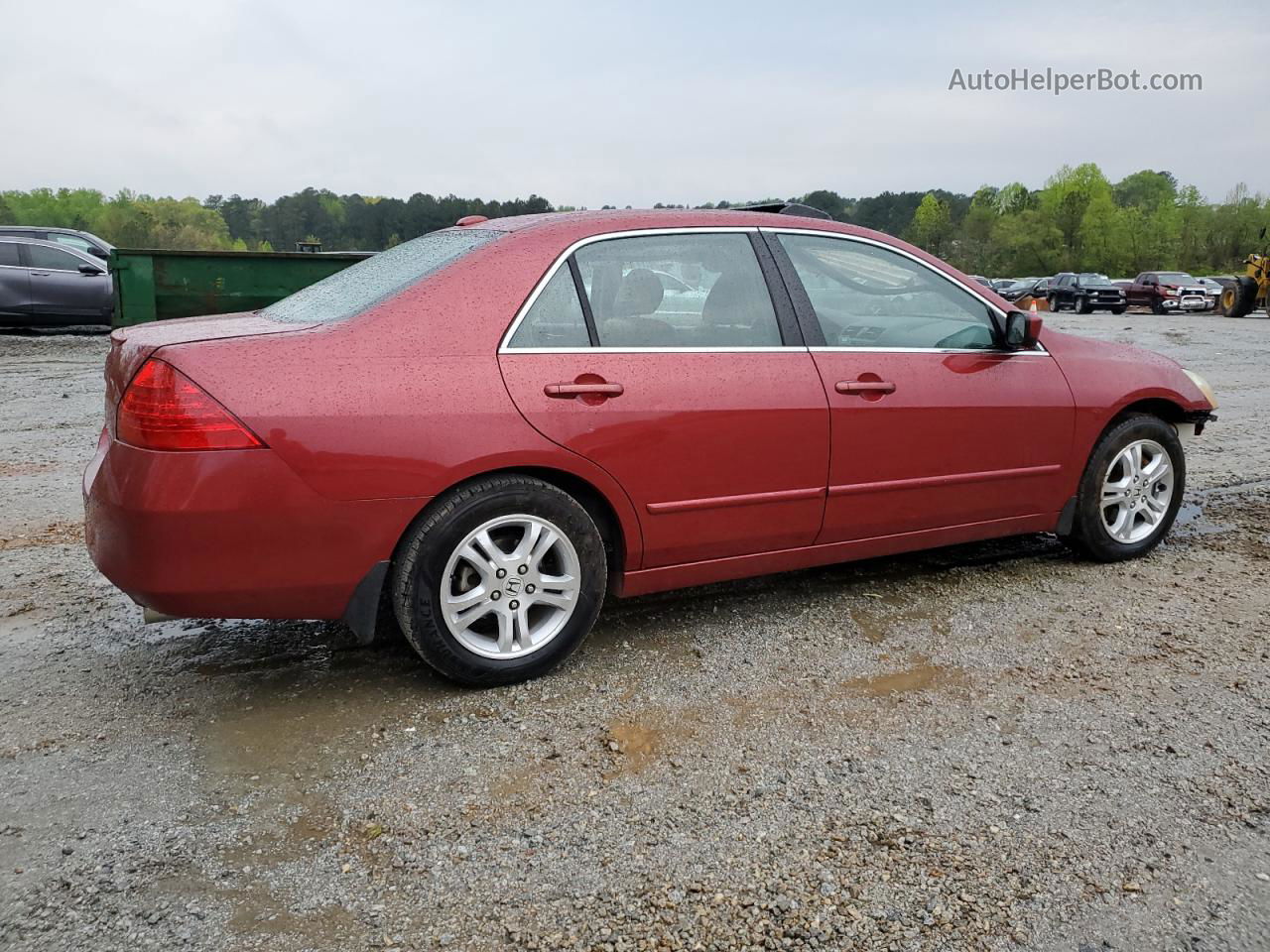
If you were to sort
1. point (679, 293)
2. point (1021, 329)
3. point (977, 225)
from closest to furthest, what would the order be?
point (679, 293) → point (1021, 329) → point (977, 225)

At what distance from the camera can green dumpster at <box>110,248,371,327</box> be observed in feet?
37.6

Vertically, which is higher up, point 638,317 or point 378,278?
A: point 378,278

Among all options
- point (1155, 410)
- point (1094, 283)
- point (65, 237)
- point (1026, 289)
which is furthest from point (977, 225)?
point (1155, 410)

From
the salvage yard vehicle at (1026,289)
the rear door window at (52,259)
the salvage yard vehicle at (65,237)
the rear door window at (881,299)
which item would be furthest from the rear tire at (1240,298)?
the rear door window at (881,299)

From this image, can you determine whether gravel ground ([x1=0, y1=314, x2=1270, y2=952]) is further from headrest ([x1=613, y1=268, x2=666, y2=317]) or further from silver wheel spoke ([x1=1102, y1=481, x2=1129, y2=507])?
headrest ([x1=613, y1=268, x2=666, y2=317])

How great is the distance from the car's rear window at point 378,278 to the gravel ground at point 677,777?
47.9 inches

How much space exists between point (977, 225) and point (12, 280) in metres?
88.6

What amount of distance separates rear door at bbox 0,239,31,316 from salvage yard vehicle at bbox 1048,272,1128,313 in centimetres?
3112

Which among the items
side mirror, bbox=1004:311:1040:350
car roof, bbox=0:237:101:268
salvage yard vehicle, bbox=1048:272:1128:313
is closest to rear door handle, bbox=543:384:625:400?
side mirror, bbox=1004:311:1040:350

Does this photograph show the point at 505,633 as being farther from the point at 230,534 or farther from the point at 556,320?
the point at 556,320

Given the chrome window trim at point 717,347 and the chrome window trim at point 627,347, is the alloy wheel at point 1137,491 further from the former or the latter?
the chrome window trim at point 627,347

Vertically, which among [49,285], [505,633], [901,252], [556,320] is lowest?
[505,633]

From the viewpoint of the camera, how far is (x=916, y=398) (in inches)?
153

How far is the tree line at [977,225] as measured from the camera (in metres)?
64.9
